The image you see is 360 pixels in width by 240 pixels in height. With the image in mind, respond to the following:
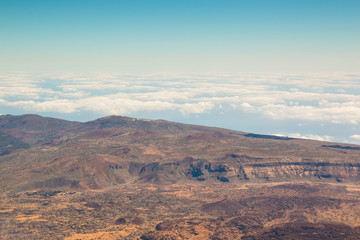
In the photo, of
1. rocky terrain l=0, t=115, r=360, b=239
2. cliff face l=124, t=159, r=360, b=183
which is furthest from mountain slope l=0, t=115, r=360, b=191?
rocky terrain l=0, t=115, r=360, b=239

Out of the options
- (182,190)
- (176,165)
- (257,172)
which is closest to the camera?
(182,190)

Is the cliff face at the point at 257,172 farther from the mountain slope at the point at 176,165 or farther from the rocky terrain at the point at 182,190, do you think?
the rocky terrain at the point at 182,190

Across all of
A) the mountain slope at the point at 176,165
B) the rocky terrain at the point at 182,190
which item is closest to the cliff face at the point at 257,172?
the mountain slope at the point at 176,165

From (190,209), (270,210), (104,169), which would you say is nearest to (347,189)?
(270,210)

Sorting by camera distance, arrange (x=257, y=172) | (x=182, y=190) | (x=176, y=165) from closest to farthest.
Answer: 1. (x=182, y=190)
2. (x=257, y=172)
3. (x=176, y=165)

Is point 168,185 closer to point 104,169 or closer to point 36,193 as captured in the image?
point 104,169

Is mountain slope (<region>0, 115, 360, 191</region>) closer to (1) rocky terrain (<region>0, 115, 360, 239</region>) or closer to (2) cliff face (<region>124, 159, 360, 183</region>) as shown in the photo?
(2) cliff face (<region>124, 159, 360, 183</region>)

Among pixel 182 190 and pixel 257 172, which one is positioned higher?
pixel 257 172

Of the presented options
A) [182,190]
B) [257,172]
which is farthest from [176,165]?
[257,172]

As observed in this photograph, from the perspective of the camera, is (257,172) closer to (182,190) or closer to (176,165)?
(176,165)
